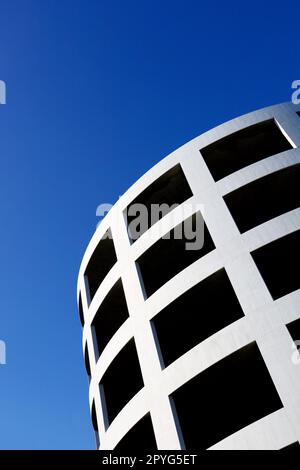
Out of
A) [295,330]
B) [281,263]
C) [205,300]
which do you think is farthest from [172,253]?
[295,330]

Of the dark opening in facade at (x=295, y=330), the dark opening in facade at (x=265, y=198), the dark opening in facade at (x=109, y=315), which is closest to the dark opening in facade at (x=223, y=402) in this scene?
the dark opening in facade at (x=295, y=330)

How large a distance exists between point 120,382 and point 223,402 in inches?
175

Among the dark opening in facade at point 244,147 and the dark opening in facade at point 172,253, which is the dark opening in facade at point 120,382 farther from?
the dark opening in facade at point 244,147

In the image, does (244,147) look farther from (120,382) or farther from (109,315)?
(120,382)

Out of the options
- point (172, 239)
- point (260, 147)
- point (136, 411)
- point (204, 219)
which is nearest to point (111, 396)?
point (136, 411)

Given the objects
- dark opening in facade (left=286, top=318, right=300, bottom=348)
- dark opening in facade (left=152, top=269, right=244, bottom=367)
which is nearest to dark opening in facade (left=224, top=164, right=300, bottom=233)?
dark opening in facade (left=152, top=269, right=244, bottom=367)

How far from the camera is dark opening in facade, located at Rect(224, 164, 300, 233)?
16219 mm

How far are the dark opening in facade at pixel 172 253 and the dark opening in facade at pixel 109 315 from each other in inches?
45.4

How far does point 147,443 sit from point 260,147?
38.6 feet

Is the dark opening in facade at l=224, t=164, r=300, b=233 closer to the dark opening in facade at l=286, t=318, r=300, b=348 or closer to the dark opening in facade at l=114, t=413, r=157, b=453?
the dark opening in facade at l=286, t=318, r=300, b=348

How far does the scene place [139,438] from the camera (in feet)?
48.6

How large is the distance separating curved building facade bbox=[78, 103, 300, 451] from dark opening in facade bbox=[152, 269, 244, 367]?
1.7 inches

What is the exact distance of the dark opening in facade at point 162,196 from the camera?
59.8 ft

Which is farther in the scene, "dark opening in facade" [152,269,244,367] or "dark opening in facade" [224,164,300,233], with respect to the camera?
"dark opening in facade" [224,164,300,233]
